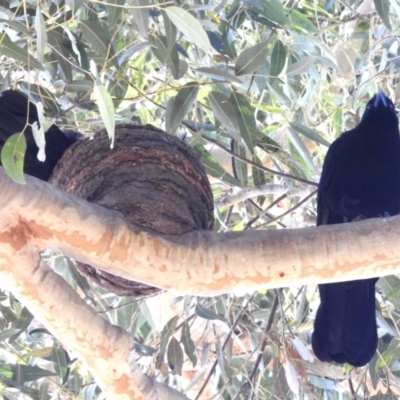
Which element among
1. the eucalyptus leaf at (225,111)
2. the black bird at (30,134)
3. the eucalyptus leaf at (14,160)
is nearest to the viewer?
the eucalyptus leaf at (14,160)

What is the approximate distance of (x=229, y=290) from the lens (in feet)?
5.57

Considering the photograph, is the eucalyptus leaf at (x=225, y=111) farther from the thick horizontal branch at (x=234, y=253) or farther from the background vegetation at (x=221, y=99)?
the thick horizontal branch at (x=234, y=253)

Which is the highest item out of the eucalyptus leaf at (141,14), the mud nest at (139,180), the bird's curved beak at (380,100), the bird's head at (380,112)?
the bird's curved beak at (380,100)

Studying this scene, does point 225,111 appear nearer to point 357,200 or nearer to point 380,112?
point 357,200

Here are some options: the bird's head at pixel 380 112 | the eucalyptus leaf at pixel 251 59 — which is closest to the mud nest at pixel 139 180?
the eucalyptus leaf at pixel 251 59

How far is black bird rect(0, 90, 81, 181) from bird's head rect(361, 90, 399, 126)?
40.5 inches

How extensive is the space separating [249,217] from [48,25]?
4.18 feet

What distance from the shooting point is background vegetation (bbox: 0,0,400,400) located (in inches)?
Answer: 77.2

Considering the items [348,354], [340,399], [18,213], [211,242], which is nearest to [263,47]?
[211,242]

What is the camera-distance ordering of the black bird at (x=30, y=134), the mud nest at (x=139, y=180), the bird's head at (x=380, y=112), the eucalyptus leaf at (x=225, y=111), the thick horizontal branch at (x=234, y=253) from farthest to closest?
1. the bird's head at (x=380, y=112)
2. the black bird at (x=30, y=134)
3. the eucalyptus leaf at (x=225, y=111)
4. the mud nest at (x=139, y=180)
5. the thick horizontal branch at (x=234, y=253)

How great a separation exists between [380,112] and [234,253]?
49.8 inches

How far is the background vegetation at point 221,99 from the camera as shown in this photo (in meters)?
1.96

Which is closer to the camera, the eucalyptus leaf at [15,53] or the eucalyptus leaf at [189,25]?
the eucalyptus leaf at [189,25]

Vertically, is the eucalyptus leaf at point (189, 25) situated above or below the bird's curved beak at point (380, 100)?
below
